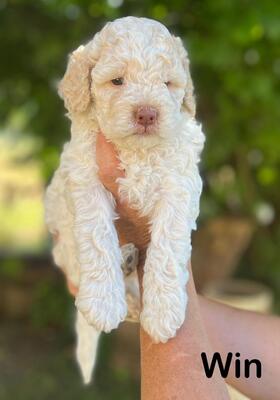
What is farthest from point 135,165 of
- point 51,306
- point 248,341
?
point 51,306

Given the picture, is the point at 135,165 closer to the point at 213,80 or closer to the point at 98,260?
the point at 98,260

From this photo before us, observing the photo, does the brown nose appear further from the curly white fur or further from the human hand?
the human hand

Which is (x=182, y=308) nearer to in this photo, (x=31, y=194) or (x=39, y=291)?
(x=39, y=291)

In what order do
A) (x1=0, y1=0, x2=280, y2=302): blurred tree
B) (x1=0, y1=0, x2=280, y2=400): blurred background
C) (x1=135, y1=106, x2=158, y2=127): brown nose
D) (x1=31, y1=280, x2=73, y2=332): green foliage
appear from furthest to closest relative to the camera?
(x1=31, y1=280, x2=73, y2=332): green foliage → (x1=0, y1=0, x2=280, y2=400): blurred background → (x1=0, y1=0, x2=280, y2=302): blurred tree → (x1=135, y1=106, x2=158, y2=127): brown nose

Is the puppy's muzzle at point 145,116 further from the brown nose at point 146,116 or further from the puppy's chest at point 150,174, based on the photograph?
the puppy's chest at point 150,174

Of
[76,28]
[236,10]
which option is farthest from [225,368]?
[76,28]

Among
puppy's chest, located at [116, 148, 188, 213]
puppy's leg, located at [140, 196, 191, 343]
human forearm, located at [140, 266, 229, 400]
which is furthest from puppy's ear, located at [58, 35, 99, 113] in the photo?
human forearm, located at [140, 266, 229, 400]
